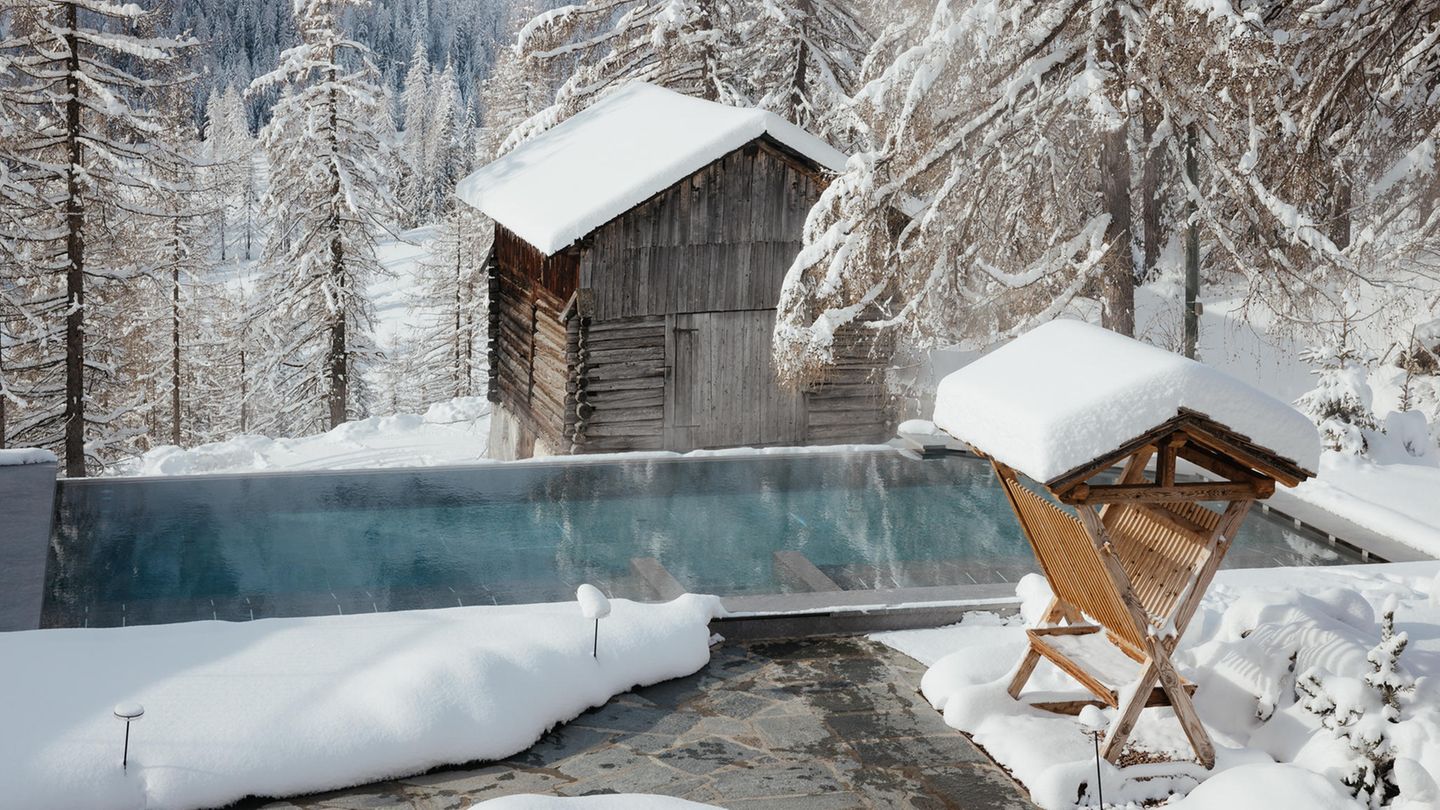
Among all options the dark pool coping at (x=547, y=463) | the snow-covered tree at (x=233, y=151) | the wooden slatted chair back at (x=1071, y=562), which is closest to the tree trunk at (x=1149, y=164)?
the dark pool coping at (x=547, y=463)

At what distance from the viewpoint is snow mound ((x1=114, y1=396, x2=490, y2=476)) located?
24172 millimetres

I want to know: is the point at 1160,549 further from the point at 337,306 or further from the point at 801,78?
the point at 337,306

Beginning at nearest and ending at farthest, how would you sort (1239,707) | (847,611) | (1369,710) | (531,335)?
1. (1369,710)
2. (1239,707)
3. (847,611)
4. (531,335)

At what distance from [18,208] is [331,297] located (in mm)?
7081

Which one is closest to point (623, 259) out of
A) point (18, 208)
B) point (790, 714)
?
point (790, 714)

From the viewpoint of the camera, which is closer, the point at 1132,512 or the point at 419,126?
the point at 1132,512

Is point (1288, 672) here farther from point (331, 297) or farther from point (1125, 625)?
point (331, 297)

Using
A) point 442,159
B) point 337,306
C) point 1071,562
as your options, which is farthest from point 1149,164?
point 442,159

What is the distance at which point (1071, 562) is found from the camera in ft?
21.9

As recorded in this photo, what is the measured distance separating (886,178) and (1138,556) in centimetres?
926

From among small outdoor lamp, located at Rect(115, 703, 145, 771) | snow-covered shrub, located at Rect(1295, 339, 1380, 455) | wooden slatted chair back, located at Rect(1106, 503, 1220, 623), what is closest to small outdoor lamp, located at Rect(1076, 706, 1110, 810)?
wooden slatted chair back, located at Rect(1106, 503, 1220, 623)

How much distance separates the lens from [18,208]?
77.4ft

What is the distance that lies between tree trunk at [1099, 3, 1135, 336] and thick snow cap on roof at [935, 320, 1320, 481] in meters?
8.73

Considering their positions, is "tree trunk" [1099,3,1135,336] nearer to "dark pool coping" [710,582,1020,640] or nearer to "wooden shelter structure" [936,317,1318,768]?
"dark pool coping" [710,582,1020,640]
